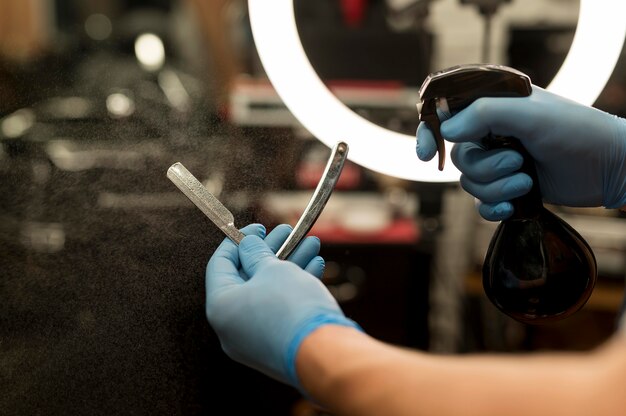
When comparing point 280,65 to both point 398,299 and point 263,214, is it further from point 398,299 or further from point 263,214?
point 398,299

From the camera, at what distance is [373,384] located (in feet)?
1.62

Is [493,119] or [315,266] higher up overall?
[493,119]

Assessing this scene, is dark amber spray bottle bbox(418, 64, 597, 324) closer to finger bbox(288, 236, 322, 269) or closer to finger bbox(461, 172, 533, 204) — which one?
finger bbox(461, 172, 533, 204)

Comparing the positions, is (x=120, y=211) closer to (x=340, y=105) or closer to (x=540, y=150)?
(x=340, y=105)

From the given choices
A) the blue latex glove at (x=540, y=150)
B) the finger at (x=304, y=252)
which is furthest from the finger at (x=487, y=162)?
the finger at (x=304, y=252)

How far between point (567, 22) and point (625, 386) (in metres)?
1.96

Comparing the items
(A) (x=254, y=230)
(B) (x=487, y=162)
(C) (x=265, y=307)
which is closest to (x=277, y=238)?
(A) (x=254, y=230)

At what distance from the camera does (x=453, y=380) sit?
485 mm

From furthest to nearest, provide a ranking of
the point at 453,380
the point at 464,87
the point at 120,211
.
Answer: the point at 120,211 < the point at 464,87 < the point at 453,380

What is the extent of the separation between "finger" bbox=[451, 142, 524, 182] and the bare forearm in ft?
0.74

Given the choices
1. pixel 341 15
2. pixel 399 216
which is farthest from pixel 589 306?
pixel 341 15

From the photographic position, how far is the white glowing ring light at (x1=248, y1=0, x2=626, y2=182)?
740 millimetres

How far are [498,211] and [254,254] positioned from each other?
267 millimetres

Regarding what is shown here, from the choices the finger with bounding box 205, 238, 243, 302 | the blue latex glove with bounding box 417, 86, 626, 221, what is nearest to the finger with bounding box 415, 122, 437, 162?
the blue latex glove with bounding box 417, 86, 626, 221
